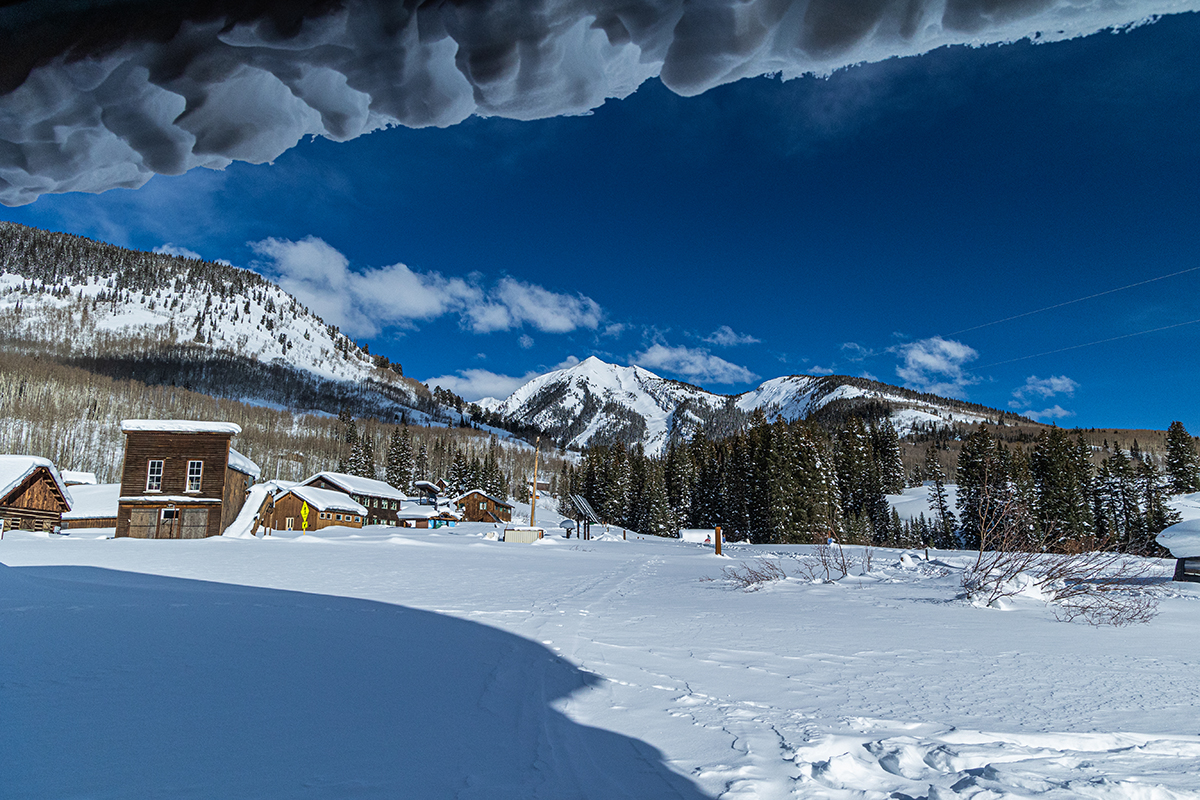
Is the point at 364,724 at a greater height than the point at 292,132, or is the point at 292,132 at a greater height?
the point at 292,132

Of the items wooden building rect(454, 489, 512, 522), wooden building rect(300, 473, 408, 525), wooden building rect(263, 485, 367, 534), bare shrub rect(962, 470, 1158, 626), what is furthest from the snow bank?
wooden building rect(454, 489, 512, 522)

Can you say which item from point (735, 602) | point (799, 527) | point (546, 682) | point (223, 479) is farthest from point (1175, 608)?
point (799, 527)

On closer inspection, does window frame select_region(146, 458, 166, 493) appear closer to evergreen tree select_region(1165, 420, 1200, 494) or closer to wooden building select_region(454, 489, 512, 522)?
wooden building select_region(454, 489, 512, 522)

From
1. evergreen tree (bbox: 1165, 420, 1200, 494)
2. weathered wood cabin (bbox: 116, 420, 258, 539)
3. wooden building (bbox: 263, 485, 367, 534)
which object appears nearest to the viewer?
weathered wood cabin (bbox: 116, 420, 258, 539)

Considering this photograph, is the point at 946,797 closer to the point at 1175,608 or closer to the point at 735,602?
the point at 735,602

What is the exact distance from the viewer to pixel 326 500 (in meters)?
55.1

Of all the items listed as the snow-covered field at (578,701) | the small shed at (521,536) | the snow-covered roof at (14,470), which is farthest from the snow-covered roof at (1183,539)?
the snow-covered roof at (14,470)

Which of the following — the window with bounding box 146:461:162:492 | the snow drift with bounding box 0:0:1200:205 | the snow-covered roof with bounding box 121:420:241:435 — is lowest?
the window with bounding box 146:461:162:492

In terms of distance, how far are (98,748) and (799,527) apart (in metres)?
51.8

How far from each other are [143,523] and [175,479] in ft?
8.83

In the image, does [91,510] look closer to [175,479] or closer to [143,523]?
[143,523]

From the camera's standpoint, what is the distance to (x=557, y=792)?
3.32 meters

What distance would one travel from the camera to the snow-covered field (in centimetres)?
342

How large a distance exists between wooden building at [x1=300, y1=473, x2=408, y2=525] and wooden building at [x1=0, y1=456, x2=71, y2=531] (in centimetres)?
2311
